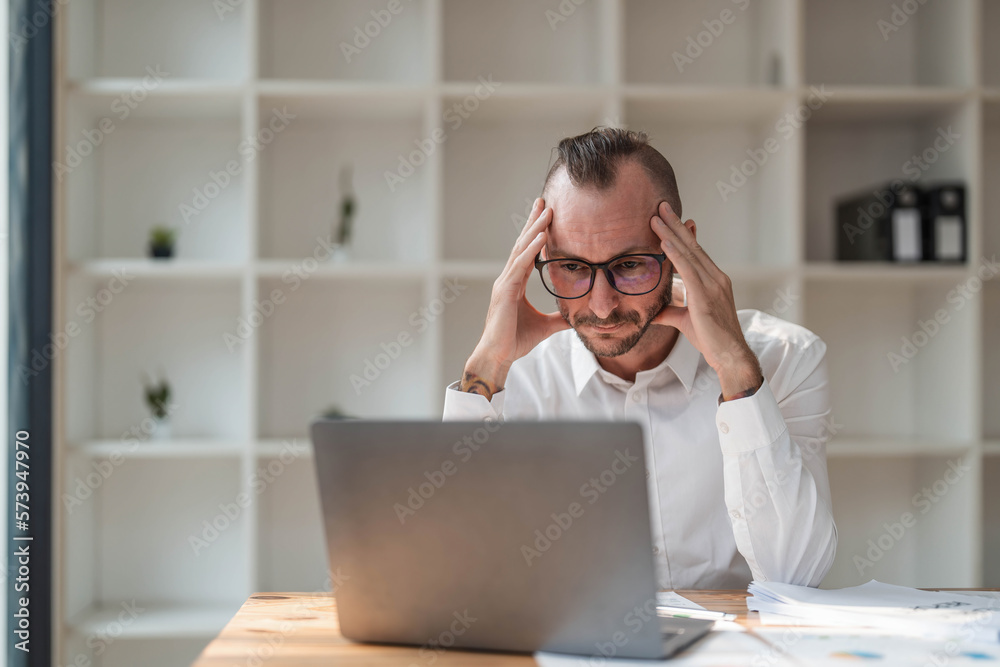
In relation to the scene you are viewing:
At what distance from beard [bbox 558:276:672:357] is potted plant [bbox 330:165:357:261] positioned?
1215 millimetres

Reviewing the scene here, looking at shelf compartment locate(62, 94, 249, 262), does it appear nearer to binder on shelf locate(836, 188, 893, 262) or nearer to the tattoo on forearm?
the tattoo on forearm

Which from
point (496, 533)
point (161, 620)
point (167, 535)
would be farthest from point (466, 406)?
point (167, 535)

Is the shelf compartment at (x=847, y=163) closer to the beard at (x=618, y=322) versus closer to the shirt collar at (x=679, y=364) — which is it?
the shirt collar at (x=679, y=364)

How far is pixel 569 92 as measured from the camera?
2459mm

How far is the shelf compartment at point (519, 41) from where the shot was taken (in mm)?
2814

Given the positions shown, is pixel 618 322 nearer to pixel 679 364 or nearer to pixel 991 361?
pixel 679 364

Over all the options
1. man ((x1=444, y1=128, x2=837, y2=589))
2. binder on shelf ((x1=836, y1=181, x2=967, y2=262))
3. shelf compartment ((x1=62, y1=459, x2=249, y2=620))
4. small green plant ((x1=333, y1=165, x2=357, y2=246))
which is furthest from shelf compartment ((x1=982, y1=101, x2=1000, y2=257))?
shelf compartment ((x1=62, y1=459, x2=249, y2=620))

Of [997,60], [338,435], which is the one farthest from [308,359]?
[997,60]

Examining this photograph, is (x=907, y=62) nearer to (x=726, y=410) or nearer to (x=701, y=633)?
(x=726, y=410)

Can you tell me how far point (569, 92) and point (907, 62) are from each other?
4.14ft

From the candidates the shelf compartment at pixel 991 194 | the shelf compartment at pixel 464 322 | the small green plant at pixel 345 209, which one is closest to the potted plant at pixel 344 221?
the small green plant at pixel 345 209

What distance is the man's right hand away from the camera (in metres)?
1.51

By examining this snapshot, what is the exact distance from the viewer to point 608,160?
151cm

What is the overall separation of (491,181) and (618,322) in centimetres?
142
